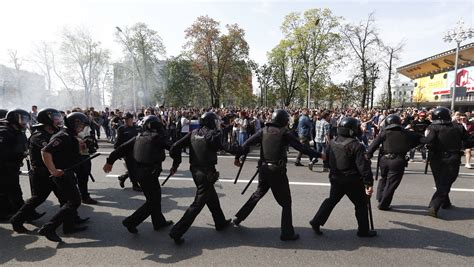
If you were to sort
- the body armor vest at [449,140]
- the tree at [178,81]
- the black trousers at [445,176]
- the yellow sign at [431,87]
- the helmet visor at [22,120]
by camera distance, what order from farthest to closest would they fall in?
1. the tree at [178,81]
2. the yellow sign at [431,87]
3. the body armor vest at [449,140]
4. the black trousers at [445,176]
5. the helmet visor at [22,120]

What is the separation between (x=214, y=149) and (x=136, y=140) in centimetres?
110

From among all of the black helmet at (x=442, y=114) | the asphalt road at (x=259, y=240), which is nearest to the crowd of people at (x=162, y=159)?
the asphalt road at (x=259, y=240)

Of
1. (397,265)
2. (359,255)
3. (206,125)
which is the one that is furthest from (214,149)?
(397,265)

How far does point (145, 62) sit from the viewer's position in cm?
3753

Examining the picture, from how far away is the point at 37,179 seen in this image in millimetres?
3971

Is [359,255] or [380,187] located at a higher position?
[380,187]

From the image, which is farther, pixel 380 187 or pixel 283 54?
pixel 283 54

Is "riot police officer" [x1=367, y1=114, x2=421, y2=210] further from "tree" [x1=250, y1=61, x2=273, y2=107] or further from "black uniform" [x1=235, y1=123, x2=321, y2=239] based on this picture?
"tree" [x1=250, y1=61, x2=273, y2=107]

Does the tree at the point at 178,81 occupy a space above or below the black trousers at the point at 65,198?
above

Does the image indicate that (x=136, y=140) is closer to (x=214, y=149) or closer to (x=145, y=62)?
(x=214, y=149)

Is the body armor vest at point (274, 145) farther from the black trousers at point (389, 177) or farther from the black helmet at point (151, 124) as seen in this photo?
the black trousers at point (389, 177)

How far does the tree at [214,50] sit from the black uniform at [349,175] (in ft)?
109

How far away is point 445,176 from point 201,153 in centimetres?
402

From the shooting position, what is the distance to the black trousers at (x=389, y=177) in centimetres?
481
